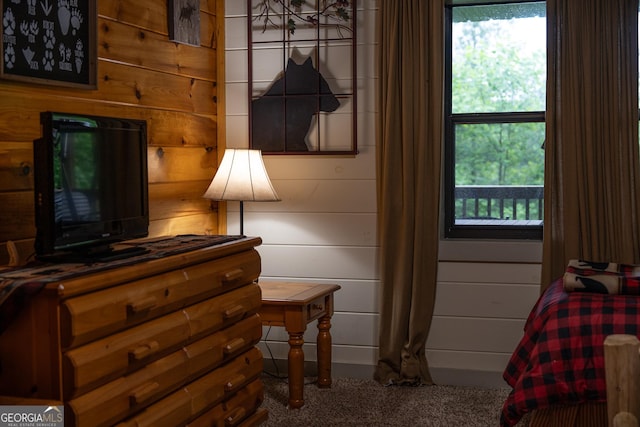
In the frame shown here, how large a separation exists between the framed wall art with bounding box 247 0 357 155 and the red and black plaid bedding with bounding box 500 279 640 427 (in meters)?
1.82

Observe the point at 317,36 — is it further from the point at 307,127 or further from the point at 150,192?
the point at 150,192

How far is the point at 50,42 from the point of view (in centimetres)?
320

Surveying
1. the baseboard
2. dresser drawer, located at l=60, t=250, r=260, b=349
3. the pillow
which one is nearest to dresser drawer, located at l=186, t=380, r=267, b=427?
dresser drawer, located at l=60, t=250, r=260, b=349

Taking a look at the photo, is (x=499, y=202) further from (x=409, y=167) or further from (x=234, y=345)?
(x=234, y=345)

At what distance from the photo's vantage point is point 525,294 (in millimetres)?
4461

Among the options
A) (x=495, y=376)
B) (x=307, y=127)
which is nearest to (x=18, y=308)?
(x=307, y=127)

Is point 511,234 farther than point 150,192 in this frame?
Yes

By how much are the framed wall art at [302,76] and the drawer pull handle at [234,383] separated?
155 cm

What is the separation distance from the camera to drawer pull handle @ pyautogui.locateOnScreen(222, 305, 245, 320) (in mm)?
3328

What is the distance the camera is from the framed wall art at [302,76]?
4.59m

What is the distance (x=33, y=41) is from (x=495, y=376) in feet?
9.16

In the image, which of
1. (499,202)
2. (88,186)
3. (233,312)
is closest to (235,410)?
(233,312)

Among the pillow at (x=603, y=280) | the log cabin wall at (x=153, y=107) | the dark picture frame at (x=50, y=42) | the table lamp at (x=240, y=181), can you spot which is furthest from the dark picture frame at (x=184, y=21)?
the pillow at (x=603, y=280)

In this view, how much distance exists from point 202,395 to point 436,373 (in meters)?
1.77
